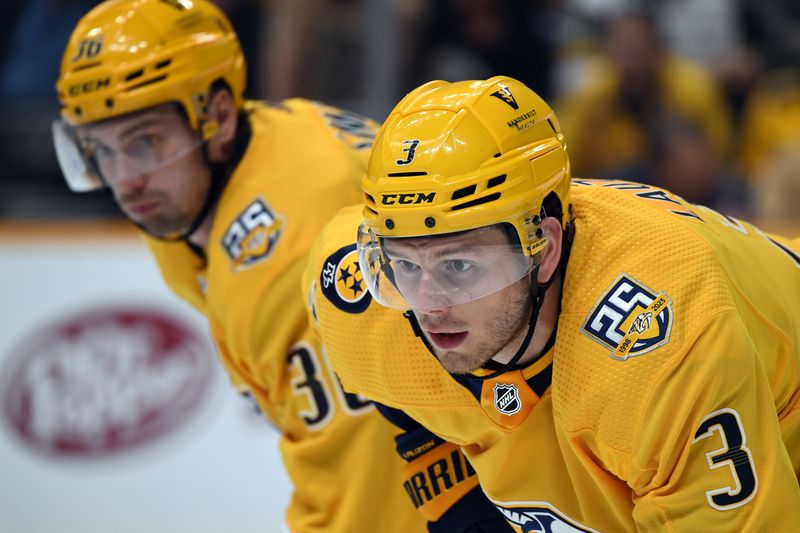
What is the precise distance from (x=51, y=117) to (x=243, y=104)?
7.55 ft

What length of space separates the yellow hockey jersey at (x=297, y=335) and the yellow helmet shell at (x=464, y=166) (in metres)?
0.76

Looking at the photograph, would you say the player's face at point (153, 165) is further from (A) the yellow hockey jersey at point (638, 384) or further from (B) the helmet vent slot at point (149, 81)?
(A) the yellow hockey jersey at point (638, 384)

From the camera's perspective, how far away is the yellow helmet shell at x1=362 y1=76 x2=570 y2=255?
1.94 meters

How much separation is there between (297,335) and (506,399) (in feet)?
2.59

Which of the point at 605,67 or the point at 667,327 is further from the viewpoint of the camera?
the point at 605,67

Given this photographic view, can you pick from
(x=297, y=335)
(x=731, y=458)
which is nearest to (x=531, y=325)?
(x=731, y=458)

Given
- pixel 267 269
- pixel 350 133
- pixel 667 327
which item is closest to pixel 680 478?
pixel 667 327

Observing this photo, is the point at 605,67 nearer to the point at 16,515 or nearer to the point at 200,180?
the point at 200,180

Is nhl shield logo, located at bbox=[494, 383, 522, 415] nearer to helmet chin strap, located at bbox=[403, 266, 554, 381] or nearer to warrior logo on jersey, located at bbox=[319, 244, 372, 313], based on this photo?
helmet chin strap, located at bbox=[403, 266, 554, 381]

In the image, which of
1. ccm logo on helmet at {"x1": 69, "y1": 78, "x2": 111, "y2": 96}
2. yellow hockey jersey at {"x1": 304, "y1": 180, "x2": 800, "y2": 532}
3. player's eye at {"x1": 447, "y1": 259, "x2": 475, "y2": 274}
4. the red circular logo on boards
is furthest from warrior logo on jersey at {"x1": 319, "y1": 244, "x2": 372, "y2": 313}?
the red circular logo on boards

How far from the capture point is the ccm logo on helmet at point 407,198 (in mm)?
1938

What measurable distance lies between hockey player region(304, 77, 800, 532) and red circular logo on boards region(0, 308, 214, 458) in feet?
7.02

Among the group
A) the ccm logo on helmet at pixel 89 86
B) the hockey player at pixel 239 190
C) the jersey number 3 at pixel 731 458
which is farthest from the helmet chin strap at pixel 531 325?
the ccm logo on helmet at pixel 89 86

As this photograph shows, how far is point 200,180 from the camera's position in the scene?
2.95 m
